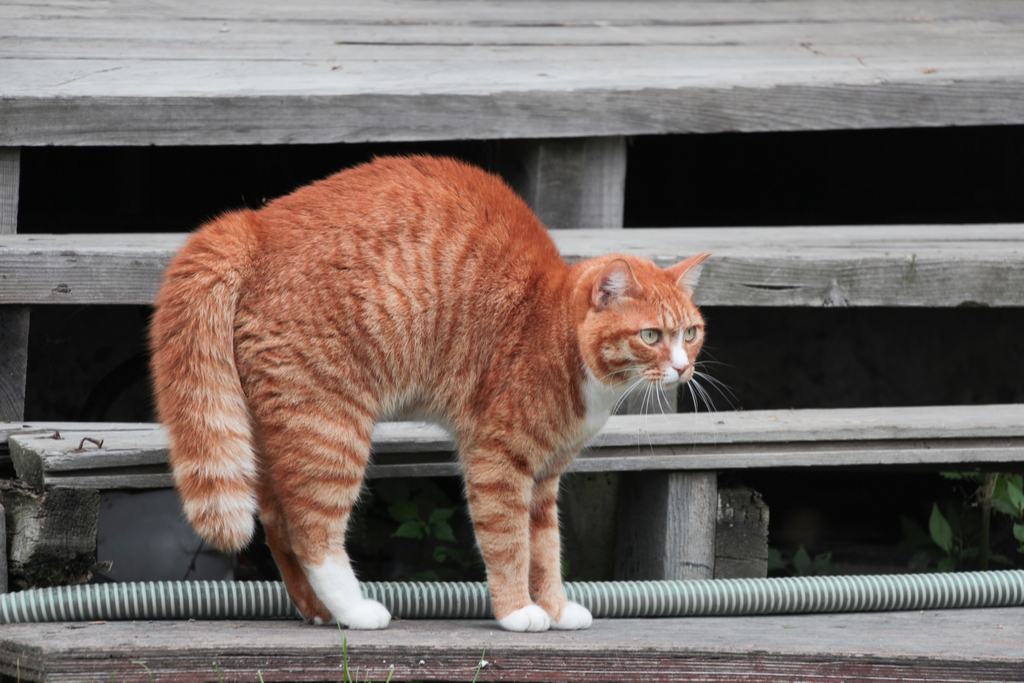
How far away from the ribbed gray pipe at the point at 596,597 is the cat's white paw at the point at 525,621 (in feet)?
0.64

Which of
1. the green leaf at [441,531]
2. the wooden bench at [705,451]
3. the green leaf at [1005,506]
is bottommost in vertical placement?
the green leaf at [441,531]

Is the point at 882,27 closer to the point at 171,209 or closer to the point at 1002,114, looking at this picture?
the point at 1002,114

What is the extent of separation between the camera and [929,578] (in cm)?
236

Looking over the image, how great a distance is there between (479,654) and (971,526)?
2178 millimetres

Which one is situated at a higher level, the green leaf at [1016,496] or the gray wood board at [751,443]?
the gray wood board at [751,443]

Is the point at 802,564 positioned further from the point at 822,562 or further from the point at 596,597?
the point at 596,597

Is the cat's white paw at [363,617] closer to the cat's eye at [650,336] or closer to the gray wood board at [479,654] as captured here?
the gray wood board at [479,654]

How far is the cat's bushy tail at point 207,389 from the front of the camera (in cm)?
177

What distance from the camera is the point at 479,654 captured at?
66.7 inches

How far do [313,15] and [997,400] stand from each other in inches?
126

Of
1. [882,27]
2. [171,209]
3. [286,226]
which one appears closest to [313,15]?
[171,209]

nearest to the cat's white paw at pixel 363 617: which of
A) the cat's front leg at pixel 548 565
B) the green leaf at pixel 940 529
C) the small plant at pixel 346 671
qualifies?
the small plant at pixel 346 671

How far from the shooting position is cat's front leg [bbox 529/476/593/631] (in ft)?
6.77

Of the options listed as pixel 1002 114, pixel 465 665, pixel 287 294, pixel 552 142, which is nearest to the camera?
pixel 465 665
